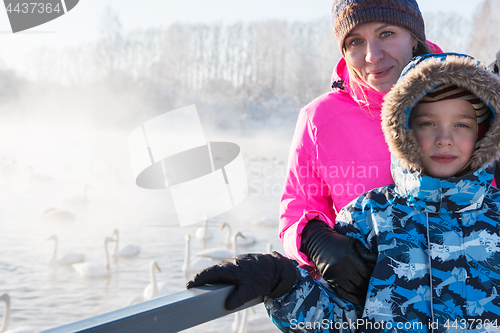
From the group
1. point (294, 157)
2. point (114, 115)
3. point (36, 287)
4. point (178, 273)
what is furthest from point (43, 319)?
point (114, 115)

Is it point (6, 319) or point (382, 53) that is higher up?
point (382, 53)

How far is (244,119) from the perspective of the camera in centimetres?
2230

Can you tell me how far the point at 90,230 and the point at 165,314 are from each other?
935 cm

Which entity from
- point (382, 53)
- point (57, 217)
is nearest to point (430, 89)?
point (382, 53)

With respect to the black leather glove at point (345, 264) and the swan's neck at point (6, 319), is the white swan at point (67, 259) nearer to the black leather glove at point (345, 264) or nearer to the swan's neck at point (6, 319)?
the swan's neck at point (6, 319)

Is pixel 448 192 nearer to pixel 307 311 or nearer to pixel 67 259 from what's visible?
pixel 307 311

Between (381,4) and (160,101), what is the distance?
23.2 meters

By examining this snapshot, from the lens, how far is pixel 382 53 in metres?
0.99

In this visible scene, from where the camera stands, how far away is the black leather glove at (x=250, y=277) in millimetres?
720

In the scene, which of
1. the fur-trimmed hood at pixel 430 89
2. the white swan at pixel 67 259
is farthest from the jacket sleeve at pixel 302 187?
the white swan at pixel 67 259

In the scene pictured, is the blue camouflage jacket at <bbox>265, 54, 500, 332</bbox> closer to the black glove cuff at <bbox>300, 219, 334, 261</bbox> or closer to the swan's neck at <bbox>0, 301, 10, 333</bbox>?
the black glove cuff at <bbox>300, 219, 334, 261</bbox>

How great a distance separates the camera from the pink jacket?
99 cm

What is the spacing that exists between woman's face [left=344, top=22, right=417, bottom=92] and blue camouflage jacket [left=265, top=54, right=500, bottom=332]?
0.51ft

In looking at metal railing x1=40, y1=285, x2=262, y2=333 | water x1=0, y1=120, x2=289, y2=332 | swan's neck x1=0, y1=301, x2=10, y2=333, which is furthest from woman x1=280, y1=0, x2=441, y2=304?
swan's neck x1=0, y1=301, x2=10, y2=333
